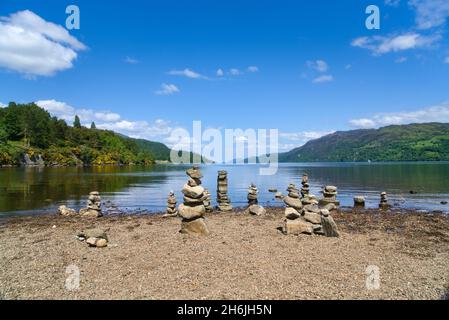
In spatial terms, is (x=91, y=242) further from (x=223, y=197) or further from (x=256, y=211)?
(x=223, y=197)

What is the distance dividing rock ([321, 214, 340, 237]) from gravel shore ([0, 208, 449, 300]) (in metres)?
0.70

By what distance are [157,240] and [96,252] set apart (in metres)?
4.01

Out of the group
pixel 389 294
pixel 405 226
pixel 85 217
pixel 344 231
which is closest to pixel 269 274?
pixel 389 294

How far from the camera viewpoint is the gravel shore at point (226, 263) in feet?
40.0

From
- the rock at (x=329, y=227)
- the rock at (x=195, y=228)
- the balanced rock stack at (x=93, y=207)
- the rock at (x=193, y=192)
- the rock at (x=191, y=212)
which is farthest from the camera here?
the balanced rock stack at (x=93, y=207)

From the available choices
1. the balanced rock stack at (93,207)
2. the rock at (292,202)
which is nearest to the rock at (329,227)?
the rock at (292,202)

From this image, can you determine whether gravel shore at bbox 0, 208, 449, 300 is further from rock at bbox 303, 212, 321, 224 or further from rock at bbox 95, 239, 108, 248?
rock at bbox 303, 212, 321, 224

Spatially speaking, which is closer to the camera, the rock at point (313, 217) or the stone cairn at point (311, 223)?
the stone cairn at point (311, 223)

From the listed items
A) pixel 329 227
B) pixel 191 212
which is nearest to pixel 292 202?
pixel 329 227

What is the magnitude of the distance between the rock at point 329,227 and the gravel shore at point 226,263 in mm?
699

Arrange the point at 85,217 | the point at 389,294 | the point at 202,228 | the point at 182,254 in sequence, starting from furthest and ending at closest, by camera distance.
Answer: the point at 85,217 < the point at 202,228 < the point at 182,254 < the point at 389,294

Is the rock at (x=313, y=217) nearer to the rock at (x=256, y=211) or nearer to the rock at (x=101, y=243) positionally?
the rock at (x=256, y=211)
